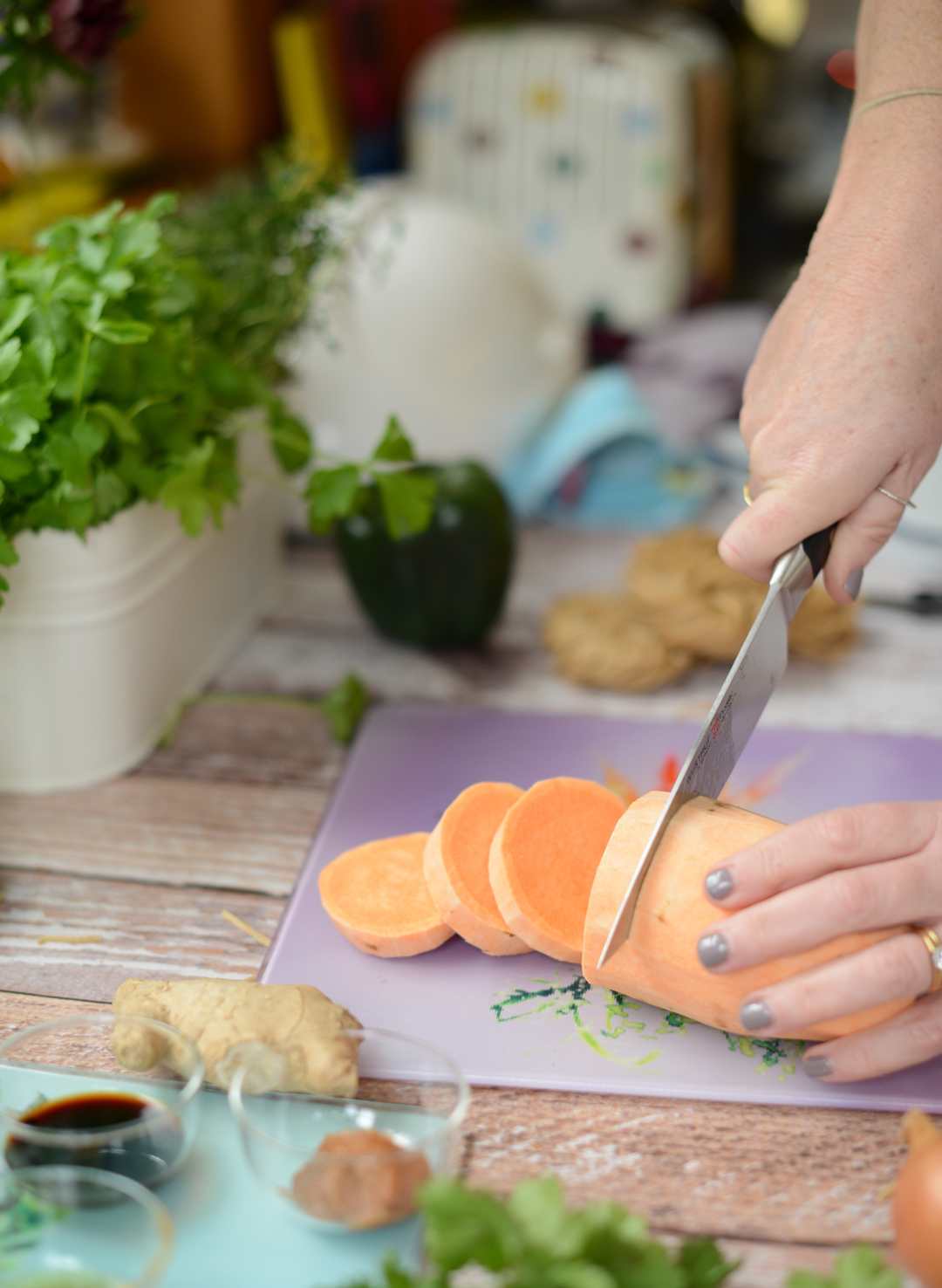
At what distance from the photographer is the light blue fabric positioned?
5.82 feet

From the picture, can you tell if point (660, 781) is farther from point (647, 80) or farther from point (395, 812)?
point (647, 80)

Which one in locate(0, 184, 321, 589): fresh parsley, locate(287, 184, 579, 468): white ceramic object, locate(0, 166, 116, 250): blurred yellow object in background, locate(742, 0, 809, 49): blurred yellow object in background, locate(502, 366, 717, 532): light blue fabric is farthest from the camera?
locate(742, 0, 809, 49): blurred yellow object in background

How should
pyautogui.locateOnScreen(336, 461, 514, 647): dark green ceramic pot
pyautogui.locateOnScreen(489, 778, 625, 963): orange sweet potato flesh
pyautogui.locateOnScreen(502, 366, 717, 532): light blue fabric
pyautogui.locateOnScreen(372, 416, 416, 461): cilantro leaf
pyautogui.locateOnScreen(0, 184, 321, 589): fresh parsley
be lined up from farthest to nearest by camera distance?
pyautogui.locateOnScreen(502, 366, 717, 532): light blue fabric < pyautogui.locateOnScreen(336, 461, 514, 647): dark green ceramic pot < pyautogui.locateOnScreen(372, 416, 416, 461): cilantro leaf < pyautogui.locateOnScreen(0, 184, 321, 589): fresh parsley < pyautogui.locateOnScreen(489, 778, 625, 963): orange sweet potato flesh

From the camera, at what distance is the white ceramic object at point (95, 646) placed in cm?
106

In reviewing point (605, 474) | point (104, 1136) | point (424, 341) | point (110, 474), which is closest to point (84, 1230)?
point (104, 1136)

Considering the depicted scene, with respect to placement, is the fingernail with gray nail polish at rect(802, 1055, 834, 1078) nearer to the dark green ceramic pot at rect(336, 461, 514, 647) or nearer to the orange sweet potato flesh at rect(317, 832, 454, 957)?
the orange sweet potato flesh at rect(317, 832, 454, 957)

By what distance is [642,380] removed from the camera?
1.98 metres

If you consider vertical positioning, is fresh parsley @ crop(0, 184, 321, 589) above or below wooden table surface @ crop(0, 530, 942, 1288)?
above

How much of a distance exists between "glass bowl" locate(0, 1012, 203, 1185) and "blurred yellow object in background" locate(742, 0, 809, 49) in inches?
110

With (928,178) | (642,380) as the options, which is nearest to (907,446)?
(928,178)

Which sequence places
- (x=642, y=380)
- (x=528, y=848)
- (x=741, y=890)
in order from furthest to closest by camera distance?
1. (x=642, y=380)
2. (x=528, y=848)
3. (x=741, y=890)

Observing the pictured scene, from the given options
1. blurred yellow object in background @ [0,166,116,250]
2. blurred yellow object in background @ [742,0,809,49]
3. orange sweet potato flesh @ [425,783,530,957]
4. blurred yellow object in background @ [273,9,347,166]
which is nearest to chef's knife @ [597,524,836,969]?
orange sweet potato flesh @ [425,783,530,957]

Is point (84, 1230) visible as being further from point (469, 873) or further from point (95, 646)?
point (95, 646)

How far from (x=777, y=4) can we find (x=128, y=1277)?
2.97 metres
